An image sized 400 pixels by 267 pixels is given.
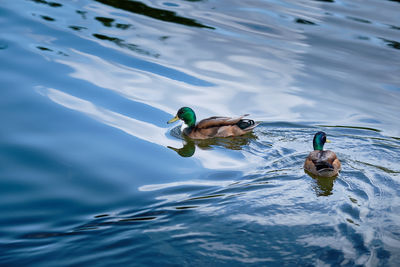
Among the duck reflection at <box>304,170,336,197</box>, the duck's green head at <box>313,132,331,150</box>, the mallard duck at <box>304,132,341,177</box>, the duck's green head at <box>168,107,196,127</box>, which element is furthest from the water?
the duck's green head at <box>313,132,331,150</box>

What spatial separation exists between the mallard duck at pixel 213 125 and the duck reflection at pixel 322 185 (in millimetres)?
1816

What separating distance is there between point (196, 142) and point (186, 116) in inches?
19.7

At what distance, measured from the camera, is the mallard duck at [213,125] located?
9.50 meters

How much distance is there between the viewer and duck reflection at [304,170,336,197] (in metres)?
7.39

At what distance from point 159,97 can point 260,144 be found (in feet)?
7.80

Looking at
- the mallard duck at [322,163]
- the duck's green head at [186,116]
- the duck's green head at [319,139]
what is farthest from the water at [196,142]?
the duck's green head at [319,139]

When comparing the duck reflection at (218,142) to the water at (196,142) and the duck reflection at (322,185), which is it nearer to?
the water at (196,142)

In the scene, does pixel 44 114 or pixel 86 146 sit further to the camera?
pixel 44 114

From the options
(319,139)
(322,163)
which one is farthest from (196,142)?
(322,163)

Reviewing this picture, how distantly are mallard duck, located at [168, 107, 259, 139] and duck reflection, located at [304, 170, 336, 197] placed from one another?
182 cm

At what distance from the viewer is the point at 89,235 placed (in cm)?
568

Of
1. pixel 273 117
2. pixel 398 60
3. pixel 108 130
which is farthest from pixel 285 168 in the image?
pixel 398 60

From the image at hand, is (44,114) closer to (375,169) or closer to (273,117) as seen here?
(273,117)

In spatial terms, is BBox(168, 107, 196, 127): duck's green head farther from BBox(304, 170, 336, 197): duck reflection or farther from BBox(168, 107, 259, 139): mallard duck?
BBox(304, 170, 336, 197): duck reflection
